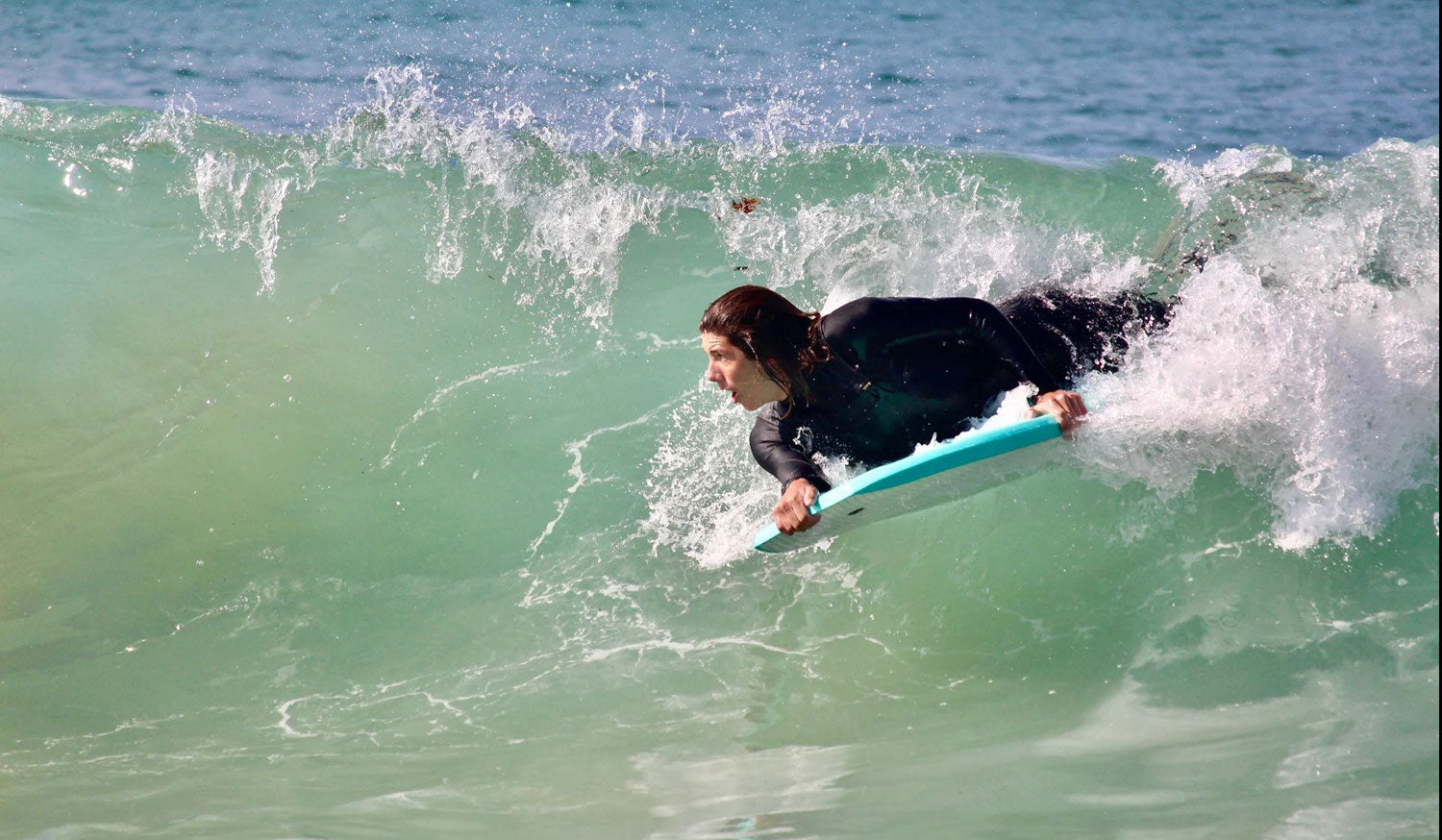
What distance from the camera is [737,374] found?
4.38 metres

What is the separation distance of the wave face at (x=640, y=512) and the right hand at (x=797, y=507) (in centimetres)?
84

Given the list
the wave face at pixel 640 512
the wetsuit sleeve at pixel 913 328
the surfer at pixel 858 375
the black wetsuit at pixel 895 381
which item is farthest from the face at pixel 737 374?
the wave face at pixel 640 512

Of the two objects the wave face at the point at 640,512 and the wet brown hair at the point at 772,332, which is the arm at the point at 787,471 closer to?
the wet brown hair at the point at 772,332

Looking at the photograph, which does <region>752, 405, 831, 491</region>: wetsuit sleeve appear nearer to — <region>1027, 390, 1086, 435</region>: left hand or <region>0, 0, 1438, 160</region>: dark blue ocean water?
<region>1027, 390, 1086, 435</region>: left hand

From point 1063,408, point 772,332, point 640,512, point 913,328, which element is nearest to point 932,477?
point 1063,408

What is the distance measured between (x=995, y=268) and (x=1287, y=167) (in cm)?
175

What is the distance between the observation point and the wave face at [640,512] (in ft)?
14.2

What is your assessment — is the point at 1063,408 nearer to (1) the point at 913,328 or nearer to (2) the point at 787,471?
(1) the point at 913,328

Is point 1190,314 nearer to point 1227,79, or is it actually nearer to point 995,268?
point 995,268

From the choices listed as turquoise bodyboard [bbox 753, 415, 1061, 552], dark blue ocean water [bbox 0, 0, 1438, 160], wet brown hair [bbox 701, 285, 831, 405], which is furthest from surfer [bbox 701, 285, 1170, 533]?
dark blue ocean water [bbox 0, 0, 1438, 160]

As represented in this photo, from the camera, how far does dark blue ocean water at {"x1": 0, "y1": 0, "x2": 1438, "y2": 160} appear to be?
1257cm

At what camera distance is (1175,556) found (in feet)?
16.9

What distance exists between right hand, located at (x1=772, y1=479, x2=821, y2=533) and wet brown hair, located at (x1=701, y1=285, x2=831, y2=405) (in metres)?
0.37

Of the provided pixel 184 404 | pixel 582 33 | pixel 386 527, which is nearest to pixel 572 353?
→ pixel 386 527
